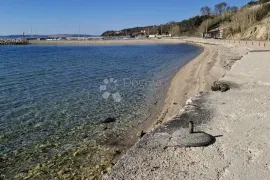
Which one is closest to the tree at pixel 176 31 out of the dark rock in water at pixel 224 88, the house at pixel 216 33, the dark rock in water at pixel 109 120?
the house at pixel 216 33

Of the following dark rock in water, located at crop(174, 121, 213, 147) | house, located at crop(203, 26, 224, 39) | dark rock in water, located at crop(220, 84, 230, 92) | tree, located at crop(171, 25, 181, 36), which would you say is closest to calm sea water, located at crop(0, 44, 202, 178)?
dark rock in water, located at crop(220, 84, 230, 92)

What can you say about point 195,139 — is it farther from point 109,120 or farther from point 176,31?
point 176,31

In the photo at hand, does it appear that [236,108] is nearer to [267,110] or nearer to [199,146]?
[267,110]

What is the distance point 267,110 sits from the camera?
11.5 m

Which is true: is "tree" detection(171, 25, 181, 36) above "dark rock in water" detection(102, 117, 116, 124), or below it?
above

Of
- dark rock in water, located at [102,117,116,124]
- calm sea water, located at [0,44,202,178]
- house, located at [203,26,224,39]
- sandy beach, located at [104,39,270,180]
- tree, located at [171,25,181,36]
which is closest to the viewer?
sandy beach, located at [104,39,270,180]

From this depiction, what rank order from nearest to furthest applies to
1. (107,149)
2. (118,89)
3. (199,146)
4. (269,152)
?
1. (269,152)
2. (199,146)
3. (107,149)
4. (118,89)

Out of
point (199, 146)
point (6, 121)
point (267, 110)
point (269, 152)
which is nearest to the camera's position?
point (269, 152)

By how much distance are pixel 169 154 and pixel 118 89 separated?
44.4 ft

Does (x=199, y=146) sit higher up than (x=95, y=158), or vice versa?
(x=199, y=146)

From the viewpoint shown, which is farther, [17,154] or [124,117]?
[124,117]

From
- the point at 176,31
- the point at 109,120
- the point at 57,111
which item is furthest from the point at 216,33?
the point at 109,120

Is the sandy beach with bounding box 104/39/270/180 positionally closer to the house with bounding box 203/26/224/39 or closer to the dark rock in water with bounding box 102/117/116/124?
the dark rock in water with bounding box 102/117/116/124

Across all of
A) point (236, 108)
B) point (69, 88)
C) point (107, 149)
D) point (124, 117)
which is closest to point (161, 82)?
point (69, 88)
